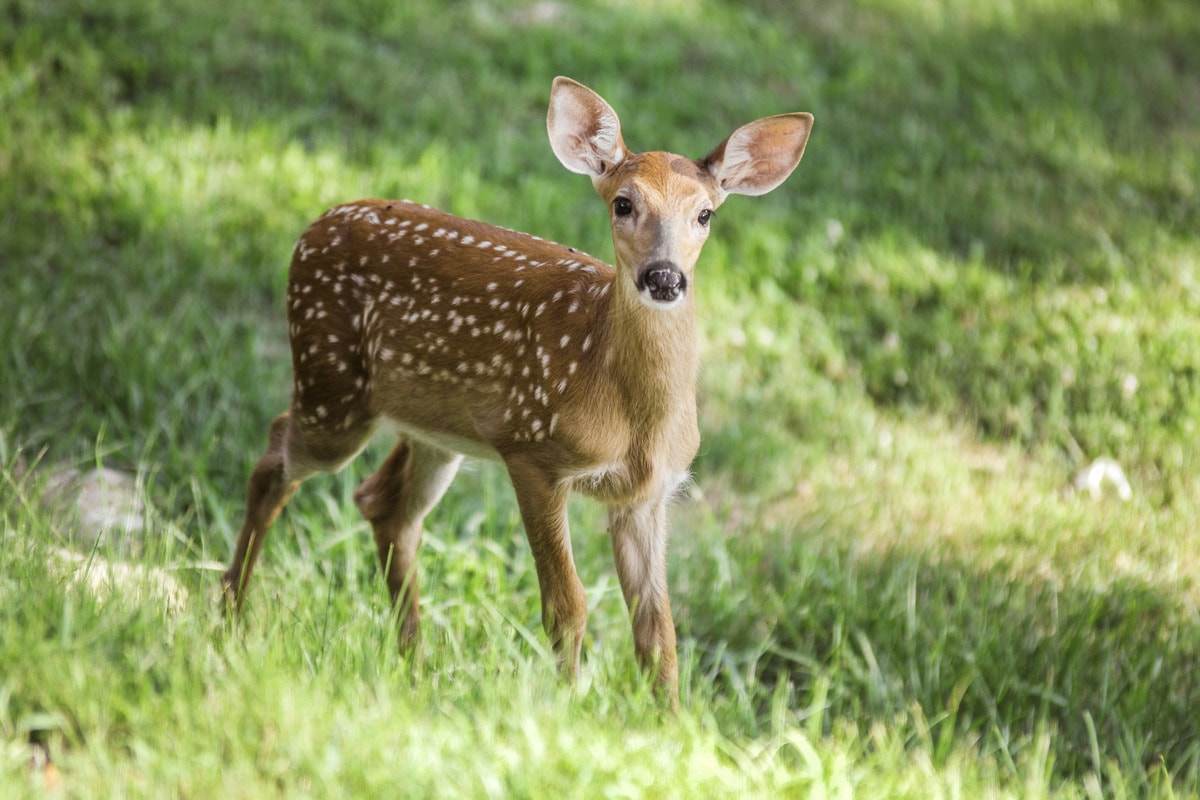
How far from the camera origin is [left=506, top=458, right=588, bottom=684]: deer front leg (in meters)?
3.76

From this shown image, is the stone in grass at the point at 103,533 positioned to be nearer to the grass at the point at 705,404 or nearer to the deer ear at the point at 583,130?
the grass at the point at 705,404

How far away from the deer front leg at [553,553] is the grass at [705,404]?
15 cm

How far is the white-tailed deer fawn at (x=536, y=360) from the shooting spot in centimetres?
373

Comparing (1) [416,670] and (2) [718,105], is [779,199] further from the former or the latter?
(1) [416,670]

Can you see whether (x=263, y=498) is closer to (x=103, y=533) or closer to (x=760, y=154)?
(x=103, y=533)

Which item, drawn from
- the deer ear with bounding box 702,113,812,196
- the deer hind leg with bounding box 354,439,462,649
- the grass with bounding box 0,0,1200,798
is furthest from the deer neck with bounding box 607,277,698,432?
the deer hind leg with bounding box 354,439,462,649

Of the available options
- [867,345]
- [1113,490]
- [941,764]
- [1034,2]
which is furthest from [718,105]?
[941,764]

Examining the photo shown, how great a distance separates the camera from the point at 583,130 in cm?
394

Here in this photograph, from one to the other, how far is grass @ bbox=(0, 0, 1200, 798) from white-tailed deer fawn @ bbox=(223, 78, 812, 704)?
0.83 feet

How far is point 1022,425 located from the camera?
6.34m

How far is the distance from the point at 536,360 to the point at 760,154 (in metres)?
0.91

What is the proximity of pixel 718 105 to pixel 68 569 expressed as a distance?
20.2 ft

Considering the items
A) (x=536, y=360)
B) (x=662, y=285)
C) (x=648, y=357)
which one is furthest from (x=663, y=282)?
(x=536, y=360)

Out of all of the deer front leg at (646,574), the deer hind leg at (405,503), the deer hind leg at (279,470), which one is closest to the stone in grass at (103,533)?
the deer hind leg at (279,470)
